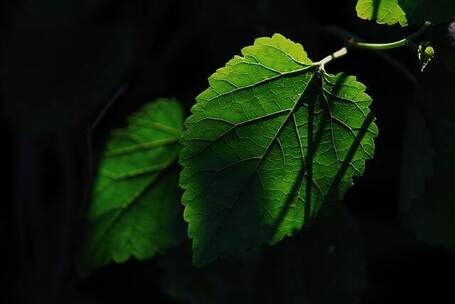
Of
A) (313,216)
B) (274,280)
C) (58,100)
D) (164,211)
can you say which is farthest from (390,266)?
(58,100)

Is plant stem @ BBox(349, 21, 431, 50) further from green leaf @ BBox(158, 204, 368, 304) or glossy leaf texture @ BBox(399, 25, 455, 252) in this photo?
green leaf @ BBox(158, 204, 368, 304)

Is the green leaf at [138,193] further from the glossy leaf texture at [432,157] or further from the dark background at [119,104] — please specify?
the glossy leaf texture at [432,157]

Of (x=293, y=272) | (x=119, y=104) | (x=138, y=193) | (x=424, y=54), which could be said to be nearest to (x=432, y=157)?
(x=424, y=54)

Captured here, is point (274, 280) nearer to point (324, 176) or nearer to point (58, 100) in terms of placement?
point (324, 176)

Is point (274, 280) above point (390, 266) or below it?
above

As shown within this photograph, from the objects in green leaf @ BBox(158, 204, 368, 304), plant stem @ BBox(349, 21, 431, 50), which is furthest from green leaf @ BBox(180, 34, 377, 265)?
green leaf @ BBox(158, 204, 368, 304)

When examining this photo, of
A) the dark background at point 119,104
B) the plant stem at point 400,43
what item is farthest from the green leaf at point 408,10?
the dark background at point 119,104
